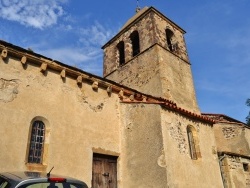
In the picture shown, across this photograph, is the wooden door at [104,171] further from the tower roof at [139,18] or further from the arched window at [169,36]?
the tower roof at [139,18]

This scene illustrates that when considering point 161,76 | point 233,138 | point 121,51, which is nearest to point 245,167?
point 233,138

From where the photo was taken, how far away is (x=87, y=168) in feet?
→ 27.6

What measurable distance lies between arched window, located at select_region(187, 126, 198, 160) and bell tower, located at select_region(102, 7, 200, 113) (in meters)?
3.29

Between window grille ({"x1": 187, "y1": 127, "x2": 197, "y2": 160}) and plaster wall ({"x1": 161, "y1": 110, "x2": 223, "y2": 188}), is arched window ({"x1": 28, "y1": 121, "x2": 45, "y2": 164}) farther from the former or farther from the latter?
window grille ({"x1": 187, "y1": 127, "x2": 197, "y2": 160})

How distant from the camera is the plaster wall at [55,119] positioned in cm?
730

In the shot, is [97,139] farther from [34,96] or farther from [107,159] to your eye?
[34,96]

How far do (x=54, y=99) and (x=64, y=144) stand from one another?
5.11ft

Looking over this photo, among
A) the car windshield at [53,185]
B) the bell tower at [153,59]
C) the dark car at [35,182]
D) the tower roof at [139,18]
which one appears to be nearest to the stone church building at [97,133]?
the bell tower at [153,59]

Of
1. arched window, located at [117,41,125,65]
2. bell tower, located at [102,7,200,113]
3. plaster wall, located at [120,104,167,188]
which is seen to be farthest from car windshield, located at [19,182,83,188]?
arched window, located at [117,41,125,65]

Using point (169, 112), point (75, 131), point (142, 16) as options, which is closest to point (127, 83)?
point (142, 16)

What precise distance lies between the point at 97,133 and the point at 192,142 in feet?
12.4

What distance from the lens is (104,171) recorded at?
8.99 metres

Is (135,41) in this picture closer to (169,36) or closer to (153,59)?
(169,36)

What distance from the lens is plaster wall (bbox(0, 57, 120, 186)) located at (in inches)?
287
